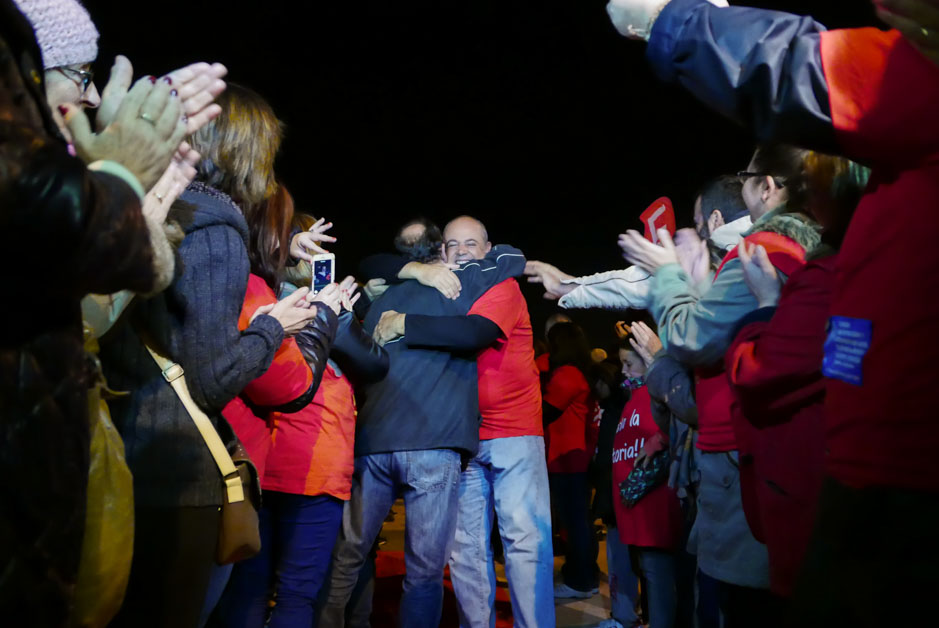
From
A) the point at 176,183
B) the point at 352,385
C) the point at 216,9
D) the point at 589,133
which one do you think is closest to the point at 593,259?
the point at 589,133

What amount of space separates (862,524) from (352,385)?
7.20ft

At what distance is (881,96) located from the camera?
0.93 metres

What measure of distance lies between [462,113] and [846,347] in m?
8.31

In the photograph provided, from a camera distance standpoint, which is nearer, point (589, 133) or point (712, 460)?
point (712, 460)

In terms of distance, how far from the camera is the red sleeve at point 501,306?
3213 mm

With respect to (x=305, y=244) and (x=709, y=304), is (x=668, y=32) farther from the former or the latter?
(x=305, y=244)

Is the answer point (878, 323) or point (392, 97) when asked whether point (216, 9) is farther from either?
point (878, 323)

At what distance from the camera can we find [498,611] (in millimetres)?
4008

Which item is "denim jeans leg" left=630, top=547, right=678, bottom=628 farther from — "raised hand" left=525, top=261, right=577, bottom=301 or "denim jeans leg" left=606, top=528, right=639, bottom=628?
"raised hand" left=525, top=261, right=577, bottom=301

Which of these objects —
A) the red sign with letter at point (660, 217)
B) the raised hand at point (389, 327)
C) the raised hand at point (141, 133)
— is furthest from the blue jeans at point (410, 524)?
the raised hand at point (141, 133)

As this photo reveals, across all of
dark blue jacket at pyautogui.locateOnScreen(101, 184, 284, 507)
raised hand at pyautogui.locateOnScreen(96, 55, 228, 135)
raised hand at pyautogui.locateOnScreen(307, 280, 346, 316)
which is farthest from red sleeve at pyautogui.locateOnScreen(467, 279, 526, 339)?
raised hand at pyautogui.locateOnScreen(96, 55, 228, 135)

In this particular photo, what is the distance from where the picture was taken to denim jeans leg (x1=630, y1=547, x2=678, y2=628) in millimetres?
3061

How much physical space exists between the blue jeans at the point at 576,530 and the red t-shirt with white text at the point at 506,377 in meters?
1.81

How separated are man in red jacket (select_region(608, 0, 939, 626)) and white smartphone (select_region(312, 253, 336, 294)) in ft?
5.74
